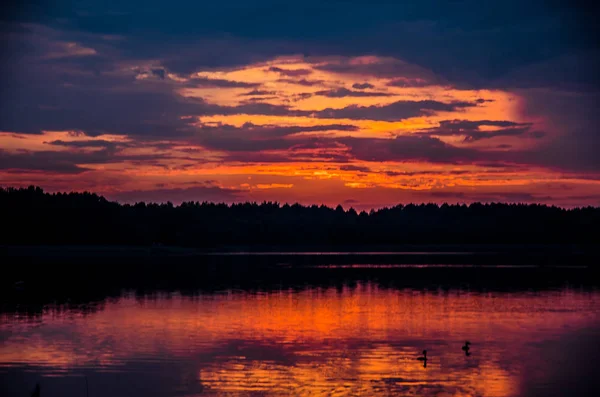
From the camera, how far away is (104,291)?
57.3 metres

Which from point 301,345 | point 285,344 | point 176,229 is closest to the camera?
point 301,345

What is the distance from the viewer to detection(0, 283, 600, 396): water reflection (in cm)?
2344

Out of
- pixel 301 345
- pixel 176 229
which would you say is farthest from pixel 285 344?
pixel 176 229

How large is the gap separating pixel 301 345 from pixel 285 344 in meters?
0.72

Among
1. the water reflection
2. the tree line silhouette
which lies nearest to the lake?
the water reflection

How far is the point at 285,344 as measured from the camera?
31.2 meters

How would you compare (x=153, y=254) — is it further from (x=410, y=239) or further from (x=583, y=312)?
(x=583, y=312)

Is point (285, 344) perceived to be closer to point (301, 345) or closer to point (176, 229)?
point (301, 345)

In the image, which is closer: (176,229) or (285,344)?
(285,344)

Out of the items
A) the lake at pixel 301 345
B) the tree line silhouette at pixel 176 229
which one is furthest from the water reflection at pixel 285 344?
the tree line silhouette at pixel 176 229

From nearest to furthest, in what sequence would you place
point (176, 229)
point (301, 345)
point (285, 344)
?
point (301, 345) → point (285, 344) → point (176, 229)

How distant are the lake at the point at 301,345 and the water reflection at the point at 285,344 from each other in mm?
50

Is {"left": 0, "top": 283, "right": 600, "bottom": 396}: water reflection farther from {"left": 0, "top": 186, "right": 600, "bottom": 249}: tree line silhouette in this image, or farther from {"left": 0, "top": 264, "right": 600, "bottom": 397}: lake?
{"left": 0, "top": 186, "right": 600, "bottom": 249}: tree line silhouette

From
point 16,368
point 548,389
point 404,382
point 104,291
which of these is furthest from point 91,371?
point 104,291
